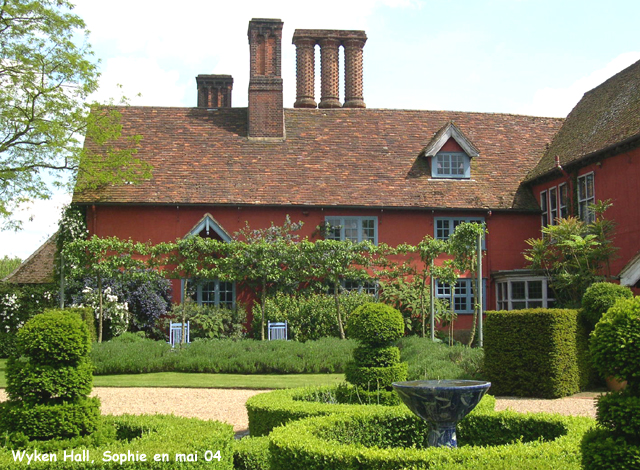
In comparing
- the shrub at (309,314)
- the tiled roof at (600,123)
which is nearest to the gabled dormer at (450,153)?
the tiled roof at (600,123)

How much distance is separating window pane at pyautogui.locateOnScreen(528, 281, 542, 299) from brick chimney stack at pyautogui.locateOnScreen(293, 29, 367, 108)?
36.6 feet

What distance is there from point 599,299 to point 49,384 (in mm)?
10458

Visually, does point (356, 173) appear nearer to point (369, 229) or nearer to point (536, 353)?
point (369, 229)

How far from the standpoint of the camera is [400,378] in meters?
9.33

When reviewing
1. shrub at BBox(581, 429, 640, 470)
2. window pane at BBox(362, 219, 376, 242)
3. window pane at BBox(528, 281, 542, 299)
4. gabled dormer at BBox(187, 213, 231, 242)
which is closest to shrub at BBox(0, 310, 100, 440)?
shrub at BBox(581, 429, 640, 470)

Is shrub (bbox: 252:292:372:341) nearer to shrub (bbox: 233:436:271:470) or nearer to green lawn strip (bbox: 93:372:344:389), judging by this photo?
green lawn strip (bbox: 93:372:344:389)

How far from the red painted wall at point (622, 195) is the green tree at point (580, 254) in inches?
10.4

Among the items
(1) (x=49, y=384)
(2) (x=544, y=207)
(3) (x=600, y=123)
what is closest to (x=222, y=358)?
(1) (x=49, y=384)

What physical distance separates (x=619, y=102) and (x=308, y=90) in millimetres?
12714

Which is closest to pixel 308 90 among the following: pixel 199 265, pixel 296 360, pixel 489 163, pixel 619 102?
pixel 489 163

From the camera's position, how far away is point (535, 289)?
21547 millimetres

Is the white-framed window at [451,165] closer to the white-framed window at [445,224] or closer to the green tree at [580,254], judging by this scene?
the white-framed window at [445,224]

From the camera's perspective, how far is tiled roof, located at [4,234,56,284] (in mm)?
26748

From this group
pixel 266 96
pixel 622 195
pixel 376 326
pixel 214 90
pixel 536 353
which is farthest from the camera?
pixel 214 90
